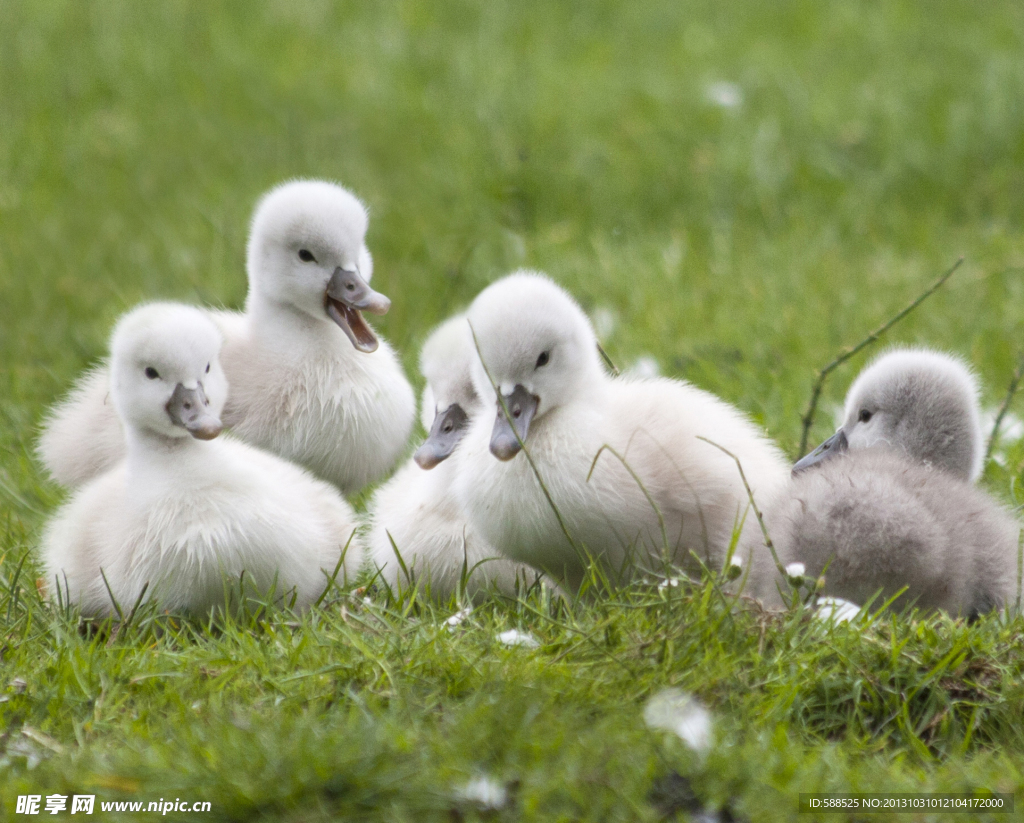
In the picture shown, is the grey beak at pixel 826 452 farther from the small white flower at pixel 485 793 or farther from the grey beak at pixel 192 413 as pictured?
the grey beak at pixel 192 413

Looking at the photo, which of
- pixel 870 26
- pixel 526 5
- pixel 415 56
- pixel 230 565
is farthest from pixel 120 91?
pixel 230 565

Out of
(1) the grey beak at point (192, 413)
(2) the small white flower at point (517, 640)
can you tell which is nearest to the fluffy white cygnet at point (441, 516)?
(2) the small white flower at point (517, 640)

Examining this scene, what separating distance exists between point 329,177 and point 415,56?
6.05 feet

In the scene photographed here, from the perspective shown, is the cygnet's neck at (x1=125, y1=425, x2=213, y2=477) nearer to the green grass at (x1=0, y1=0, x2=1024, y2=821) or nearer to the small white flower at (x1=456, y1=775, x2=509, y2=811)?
the green grass at (x1=0, y1=0, x2=1024, y2=821)

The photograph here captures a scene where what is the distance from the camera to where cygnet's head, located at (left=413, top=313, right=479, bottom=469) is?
3.93 metres

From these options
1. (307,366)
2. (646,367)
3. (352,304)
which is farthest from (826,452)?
(646,367)

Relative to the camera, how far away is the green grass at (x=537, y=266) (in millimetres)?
2590

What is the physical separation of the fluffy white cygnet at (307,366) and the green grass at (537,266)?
0.74 meters

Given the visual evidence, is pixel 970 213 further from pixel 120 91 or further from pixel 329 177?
pixel 120 91

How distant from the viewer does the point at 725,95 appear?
898cm

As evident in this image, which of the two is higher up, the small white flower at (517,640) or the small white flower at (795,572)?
the small white flower at (795,572)

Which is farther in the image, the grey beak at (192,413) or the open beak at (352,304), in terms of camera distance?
the open beak at (352,304)

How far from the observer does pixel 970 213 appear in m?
7.96

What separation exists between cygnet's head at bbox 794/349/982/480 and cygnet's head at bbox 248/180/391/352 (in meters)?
1.52
